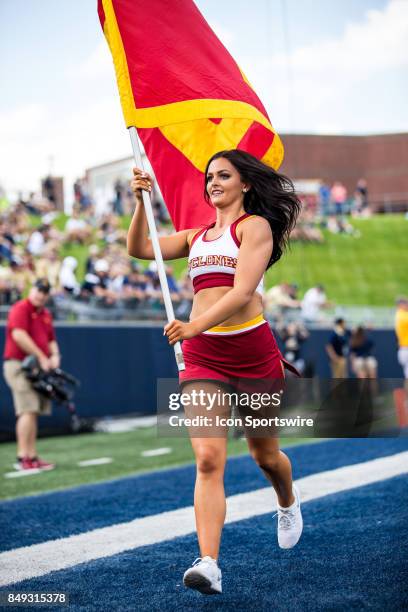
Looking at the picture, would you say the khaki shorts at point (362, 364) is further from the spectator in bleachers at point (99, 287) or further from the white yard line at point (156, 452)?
the white yard line at point (156, 452)

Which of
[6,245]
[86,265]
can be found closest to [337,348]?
[86,265]

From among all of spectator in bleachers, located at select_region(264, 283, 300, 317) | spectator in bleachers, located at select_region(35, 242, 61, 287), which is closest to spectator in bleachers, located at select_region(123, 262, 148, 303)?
spectator in bleachers, located at select_region(35, 242, 61, 287)

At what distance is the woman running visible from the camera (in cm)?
396

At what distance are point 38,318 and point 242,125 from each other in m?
4.38

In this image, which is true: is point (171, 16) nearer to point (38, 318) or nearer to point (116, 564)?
point (116, 564)

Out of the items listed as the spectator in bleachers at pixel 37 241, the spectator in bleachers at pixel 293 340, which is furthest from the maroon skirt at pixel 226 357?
the spectator in bleachers at pixel 293 340

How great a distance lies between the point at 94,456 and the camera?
10.3 metres

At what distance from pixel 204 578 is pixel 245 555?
1200 mm

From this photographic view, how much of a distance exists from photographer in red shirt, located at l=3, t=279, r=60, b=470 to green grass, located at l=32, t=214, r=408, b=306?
554 inches

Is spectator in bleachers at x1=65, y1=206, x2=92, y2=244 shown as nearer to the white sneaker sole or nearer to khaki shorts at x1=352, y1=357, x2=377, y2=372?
khaki shorts at x1=352, y1=357, x2=377, y2=372

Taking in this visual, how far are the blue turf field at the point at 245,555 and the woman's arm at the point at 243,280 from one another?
111 cm

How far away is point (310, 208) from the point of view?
107 feet

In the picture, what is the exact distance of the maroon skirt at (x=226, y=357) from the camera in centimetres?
418

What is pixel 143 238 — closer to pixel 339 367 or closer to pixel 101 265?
pixel 101 265
